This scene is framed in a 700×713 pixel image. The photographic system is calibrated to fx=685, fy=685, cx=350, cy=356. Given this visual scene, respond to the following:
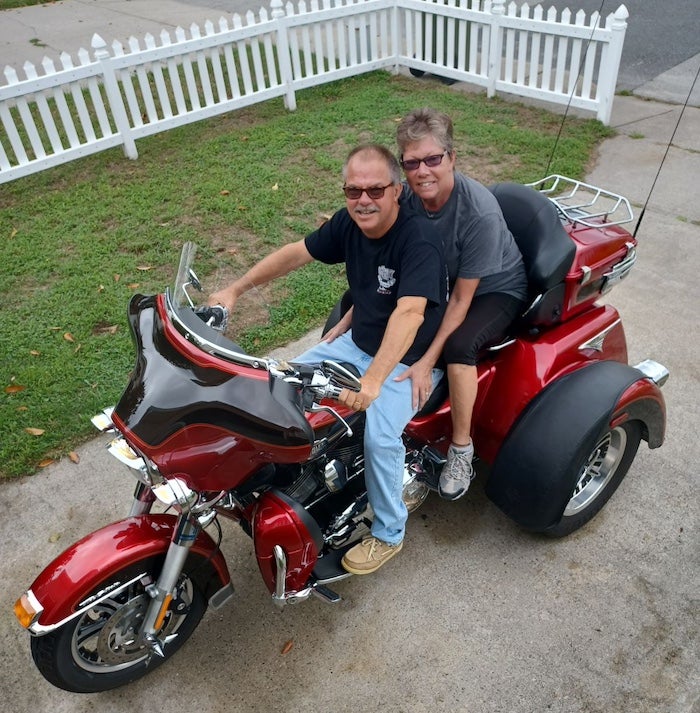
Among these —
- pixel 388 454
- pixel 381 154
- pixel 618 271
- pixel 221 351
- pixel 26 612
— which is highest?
pixel 381 154

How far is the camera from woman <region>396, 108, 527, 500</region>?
253 cm

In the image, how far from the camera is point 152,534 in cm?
229

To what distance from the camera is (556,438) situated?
266cm

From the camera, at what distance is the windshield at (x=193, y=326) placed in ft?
6.35

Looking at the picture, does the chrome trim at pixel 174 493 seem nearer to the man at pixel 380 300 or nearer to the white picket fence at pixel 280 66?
the man at pixel 380 300

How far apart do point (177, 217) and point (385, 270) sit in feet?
12.4

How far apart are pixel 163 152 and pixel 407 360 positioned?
5288 millimetres

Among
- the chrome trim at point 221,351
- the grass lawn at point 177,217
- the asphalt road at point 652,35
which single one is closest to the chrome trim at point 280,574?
the chrome trim at point 221,351

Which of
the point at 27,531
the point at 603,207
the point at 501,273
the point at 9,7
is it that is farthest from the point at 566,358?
the point at 9,7

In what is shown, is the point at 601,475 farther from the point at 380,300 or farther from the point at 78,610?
the point at 78,610

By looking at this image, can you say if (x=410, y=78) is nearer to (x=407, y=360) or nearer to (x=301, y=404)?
(x=407, y=360)

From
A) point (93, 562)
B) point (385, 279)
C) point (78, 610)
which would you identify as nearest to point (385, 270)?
point (385, 279)

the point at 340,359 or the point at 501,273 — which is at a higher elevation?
the point at 501,273

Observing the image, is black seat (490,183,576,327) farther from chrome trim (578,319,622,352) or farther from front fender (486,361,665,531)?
front fender (486,361,665,531)
